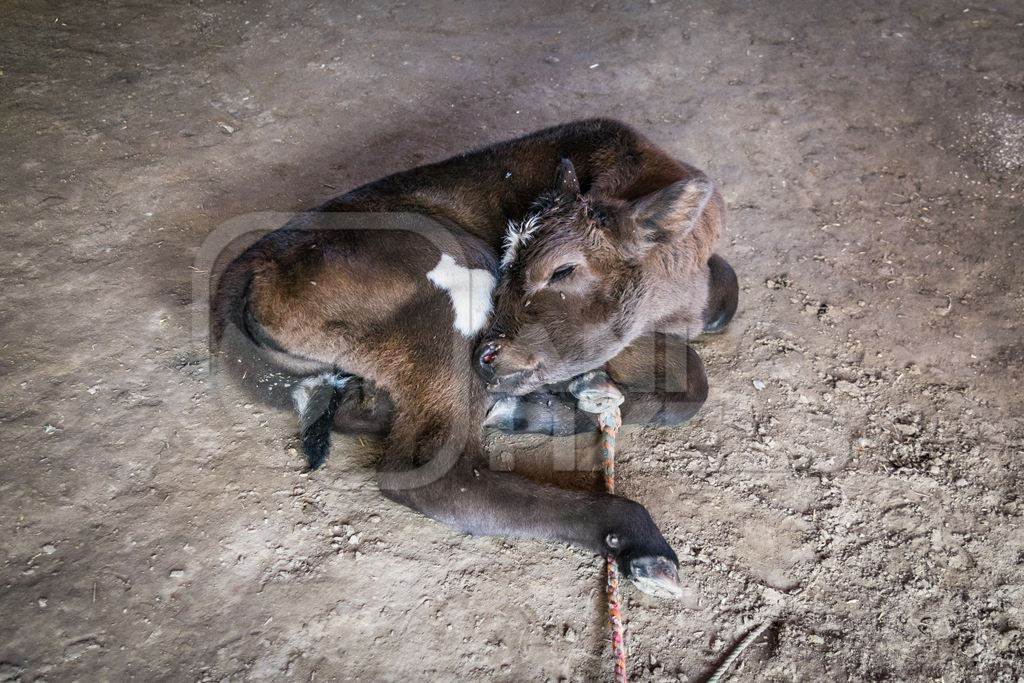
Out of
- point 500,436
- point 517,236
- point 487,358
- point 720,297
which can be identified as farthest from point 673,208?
point 500,436

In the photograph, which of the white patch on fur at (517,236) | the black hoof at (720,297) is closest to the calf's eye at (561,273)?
the white patch on fur at (517,236)

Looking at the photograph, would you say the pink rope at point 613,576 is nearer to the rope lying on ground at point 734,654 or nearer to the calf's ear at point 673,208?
the rope lying on ground at point 734,654

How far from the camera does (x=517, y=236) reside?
320 cm

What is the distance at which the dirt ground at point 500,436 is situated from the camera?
2.63 metres

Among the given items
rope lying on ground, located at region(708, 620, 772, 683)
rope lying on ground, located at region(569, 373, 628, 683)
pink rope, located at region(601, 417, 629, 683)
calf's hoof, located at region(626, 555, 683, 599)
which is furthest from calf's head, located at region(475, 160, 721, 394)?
rope lying on ground, located at region(708, 620, 772, 683)

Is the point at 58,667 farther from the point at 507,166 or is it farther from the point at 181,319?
the point at 507,166

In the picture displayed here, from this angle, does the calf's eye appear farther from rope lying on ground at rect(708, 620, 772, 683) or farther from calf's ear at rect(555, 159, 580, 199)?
rope lying on ground at rect(708, 620, 772, 683)

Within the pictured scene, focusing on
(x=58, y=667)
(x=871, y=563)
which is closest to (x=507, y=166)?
(x=871, y=563)

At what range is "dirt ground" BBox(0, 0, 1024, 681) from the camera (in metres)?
2.63

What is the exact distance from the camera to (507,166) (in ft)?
11.6

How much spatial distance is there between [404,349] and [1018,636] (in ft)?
8.46

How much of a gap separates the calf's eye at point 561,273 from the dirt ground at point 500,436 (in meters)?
0.78

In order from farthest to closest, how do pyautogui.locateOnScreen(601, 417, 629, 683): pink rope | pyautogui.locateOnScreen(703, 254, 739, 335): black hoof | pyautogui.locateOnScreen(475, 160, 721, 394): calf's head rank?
pyautogui.locateOnScreen(703, 254, 739, 335): black hoof
pyautogui.locateOnScreen(475, 160, 721, 394): calf's head
pyautogui.locateOnScreen(601, 417, 629, 683): pink rope

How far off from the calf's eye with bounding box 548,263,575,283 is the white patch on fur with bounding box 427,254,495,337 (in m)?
0.31
